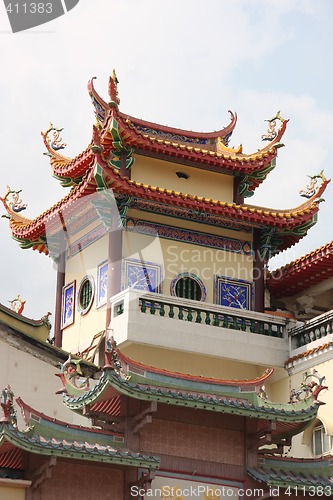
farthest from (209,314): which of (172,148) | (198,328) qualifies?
(172,148)

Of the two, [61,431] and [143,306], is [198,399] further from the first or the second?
[143,306]

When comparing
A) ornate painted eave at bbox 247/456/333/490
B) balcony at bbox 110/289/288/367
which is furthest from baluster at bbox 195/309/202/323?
ornate painted eave at bbox 247/456/333/490

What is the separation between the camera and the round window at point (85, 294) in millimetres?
29344

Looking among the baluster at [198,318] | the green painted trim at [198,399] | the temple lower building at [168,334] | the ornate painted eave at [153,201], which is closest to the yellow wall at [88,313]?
the temple lower building at [168,334]

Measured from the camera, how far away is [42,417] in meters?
20.4

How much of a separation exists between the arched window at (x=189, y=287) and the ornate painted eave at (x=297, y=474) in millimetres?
7028

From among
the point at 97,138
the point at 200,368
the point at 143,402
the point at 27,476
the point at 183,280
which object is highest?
the point at 97,138

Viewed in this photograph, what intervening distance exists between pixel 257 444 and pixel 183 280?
24.0 feet

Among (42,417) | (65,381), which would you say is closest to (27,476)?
(42,417)

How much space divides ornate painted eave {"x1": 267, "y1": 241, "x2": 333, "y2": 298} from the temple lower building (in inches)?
1.9

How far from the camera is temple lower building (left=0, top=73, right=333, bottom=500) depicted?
21.0m

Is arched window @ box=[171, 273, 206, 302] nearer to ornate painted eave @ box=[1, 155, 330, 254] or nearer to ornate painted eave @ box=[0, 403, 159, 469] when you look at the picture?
ornate painted eave @ box=[1, 155, 330, 254]

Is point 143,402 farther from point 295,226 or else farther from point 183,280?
point 295,226

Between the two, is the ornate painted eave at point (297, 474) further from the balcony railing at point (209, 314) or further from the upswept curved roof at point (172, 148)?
the upswept curved roof at point (172, 148)
